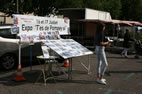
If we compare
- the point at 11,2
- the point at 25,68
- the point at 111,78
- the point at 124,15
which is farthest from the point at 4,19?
the point at 111,78

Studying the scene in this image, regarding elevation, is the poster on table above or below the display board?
above

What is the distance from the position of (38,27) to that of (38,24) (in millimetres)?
104

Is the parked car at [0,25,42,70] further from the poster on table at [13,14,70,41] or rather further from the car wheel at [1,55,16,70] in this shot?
the poster on table at [13,14,70,41]

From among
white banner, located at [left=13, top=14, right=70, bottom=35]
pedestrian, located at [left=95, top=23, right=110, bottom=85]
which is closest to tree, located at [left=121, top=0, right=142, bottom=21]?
white banner, located at [left=13, top=14, right=70, bottom=35]

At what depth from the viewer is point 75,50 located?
6715mm

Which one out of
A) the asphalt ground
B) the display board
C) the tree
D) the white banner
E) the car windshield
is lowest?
the asphalt ground

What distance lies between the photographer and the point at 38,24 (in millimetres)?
7168

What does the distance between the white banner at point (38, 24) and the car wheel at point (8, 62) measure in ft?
5.29

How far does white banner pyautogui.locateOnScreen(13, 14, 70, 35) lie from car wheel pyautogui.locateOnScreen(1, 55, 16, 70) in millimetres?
1614

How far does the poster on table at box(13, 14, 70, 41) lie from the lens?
653 cm

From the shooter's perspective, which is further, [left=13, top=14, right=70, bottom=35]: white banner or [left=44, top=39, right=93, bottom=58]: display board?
[left=13, top=14, right=70, bottom=35]: white banner

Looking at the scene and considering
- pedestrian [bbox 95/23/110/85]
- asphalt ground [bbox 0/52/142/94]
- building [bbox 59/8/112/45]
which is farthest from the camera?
building [bbox 59/8/112/45]

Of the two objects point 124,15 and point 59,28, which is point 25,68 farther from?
point 124,15

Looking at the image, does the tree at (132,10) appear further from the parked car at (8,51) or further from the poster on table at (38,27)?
the parked car at (8,51)
